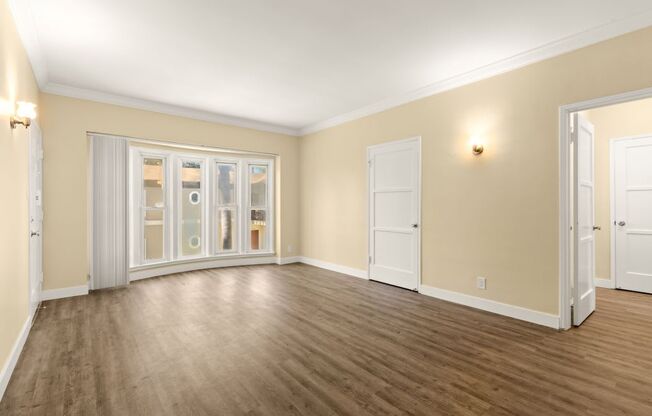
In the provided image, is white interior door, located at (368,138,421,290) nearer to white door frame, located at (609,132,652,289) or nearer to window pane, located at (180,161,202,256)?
white door frame, located at (609,132,652,289)

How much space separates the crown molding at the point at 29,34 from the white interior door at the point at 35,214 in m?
0.65

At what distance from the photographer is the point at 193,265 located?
6141mm

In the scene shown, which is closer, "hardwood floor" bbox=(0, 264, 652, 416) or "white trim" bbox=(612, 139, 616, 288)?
"hardwood floor" bbox=(0, 264, 652, 416)

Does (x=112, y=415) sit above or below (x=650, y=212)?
below

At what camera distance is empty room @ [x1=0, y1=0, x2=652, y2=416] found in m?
2.33

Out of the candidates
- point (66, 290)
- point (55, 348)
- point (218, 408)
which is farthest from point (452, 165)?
point (66, 290)

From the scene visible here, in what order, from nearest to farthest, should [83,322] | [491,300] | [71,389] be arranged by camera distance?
[71,389], [83,322], [491,300]

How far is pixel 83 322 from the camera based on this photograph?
345 centimetres

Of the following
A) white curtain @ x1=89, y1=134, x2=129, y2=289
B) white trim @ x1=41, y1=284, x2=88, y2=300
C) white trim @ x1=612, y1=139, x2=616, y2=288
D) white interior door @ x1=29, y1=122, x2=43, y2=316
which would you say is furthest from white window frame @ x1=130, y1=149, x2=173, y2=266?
white trim @ x1=612, y1=139, x2=616, y2=288

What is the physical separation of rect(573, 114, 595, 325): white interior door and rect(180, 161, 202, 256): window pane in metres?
5.99

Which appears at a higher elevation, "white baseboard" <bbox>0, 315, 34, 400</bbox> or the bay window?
the bay window

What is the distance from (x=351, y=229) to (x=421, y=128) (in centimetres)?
215

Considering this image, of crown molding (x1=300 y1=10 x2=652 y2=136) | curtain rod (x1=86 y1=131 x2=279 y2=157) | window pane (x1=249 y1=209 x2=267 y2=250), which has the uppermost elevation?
crown molding (x1=300 y1=10 x2=652 y2=136)

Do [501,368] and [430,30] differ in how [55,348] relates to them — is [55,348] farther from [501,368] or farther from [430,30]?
[430,30]
